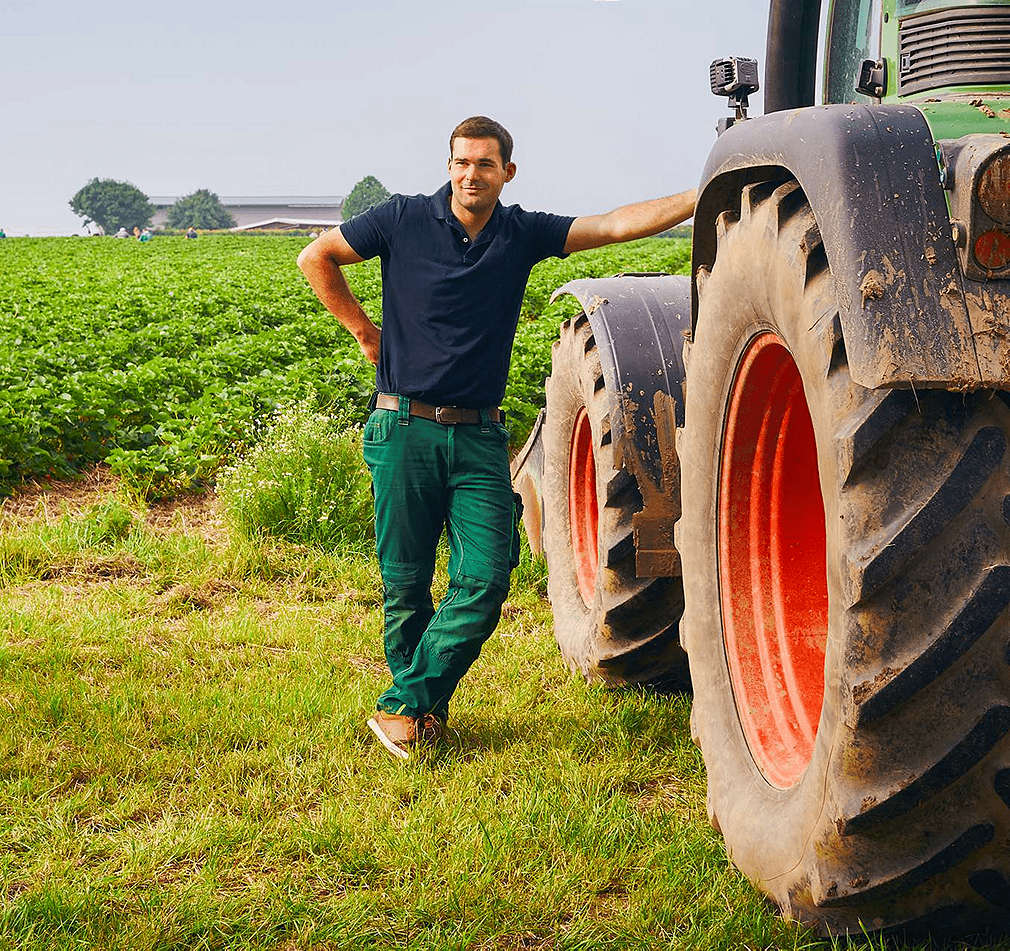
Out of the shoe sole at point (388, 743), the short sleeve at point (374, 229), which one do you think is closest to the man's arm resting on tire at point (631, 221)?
the short sleeve at point (374, 229)

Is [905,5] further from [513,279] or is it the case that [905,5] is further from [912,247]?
[513,279]

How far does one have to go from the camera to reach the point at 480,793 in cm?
350

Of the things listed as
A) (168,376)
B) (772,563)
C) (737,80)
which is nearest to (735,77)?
(737,80)

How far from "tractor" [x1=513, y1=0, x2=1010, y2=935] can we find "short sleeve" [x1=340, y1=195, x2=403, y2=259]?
1.27m

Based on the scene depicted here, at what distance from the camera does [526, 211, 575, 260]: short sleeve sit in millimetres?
4047

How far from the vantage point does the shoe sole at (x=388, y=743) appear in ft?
12.4

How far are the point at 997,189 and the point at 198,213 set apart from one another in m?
133

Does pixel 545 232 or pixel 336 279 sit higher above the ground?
pixel 545 232

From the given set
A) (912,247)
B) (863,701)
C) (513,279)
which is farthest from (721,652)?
(513,279)

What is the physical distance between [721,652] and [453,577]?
4.16 feet

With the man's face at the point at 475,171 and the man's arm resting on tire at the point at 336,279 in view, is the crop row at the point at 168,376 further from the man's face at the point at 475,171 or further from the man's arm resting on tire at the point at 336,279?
the man's face at the point at 475,171

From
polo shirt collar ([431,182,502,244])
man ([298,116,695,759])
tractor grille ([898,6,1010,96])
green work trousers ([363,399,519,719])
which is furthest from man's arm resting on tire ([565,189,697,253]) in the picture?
tractor grille ([898,6,1010,96])

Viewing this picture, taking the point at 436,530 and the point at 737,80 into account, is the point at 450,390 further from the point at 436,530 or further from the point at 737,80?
the point at 737,80

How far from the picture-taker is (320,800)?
351cm
